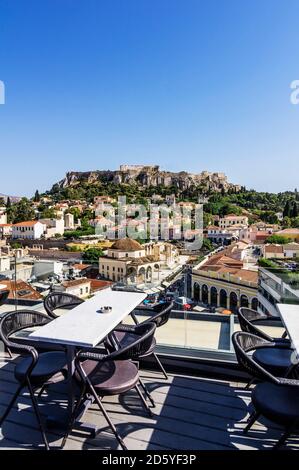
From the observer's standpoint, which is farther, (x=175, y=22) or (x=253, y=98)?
(x=253, y=98)

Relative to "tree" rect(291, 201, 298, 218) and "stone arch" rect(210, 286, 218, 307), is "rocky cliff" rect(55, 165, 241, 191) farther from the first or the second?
"stone arch" rect(210, 286, 218, 307)

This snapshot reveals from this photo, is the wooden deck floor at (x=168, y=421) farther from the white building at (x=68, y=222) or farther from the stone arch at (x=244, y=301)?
the white building at (x=68, y=222)

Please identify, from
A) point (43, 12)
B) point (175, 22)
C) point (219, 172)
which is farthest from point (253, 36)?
point (219, 172)

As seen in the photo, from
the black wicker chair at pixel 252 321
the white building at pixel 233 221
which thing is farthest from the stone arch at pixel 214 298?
the white building at pixel 233 221

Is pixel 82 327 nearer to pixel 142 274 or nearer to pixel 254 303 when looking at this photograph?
pixel 142 274

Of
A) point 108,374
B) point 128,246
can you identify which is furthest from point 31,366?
point 128,246

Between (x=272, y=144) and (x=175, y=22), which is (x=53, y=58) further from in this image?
(x=272, y=144)
